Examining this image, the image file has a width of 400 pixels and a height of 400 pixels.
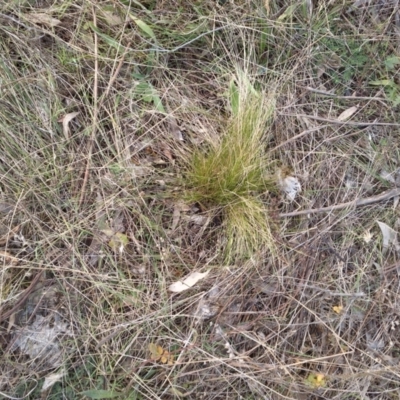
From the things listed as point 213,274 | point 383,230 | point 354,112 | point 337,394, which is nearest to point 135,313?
point 213,274

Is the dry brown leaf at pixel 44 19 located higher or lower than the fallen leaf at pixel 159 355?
higher

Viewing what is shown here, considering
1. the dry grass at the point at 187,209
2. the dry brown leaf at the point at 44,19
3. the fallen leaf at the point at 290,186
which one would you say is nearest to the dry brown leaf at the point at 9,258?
the dry grass at the point at 187,209

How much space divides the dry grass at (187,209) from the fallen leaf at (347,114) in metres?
0.02

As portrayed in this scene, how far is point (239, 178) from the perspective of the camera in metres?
1.86

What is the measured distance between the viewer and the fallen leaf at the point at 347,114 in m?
2.08

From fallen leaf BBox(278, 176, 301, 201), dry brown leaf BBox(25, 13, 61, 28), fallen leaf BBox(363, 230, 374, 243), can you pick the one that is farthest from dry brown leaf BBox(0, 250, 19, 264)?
fallen leaf BBox(363, 230, 374, 243)

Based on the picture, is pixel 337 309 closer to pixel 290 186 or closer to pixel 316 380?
pixel 316 380

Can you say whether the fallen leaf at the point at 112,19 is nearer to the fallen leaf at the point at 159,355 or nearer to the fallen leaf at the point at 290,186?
the fallen leaf at the point at 290,186

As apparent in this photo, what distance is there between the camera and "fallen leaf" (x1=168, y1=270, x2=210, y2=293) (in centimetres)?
182

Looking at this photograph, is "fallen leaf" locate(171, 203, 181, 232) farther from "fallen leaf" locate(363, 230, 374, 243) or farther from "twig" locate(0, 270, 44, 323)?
"fallen leaf" locate(363, 230, 374, 243)

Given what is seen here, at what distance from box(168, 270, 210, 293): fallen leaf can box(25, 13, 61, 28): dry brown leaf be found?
101 centimetres

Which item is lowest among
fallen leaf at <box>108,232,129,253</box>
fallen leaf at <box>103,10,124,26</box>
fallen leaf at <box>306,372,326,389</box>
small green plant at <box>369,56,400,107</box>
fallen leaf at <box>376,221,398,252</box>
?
fallen leaf at <box>306,372,326,389</box>

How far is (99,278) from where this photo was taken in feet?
5.90

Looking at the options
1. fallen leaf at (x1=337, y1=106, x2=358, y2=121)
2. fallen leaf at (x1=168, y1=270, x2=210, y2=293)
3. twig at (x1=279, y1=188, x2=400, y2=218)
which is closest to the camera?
fallen leaf at (x1=168, y1=270, x2=210, y2=293)
